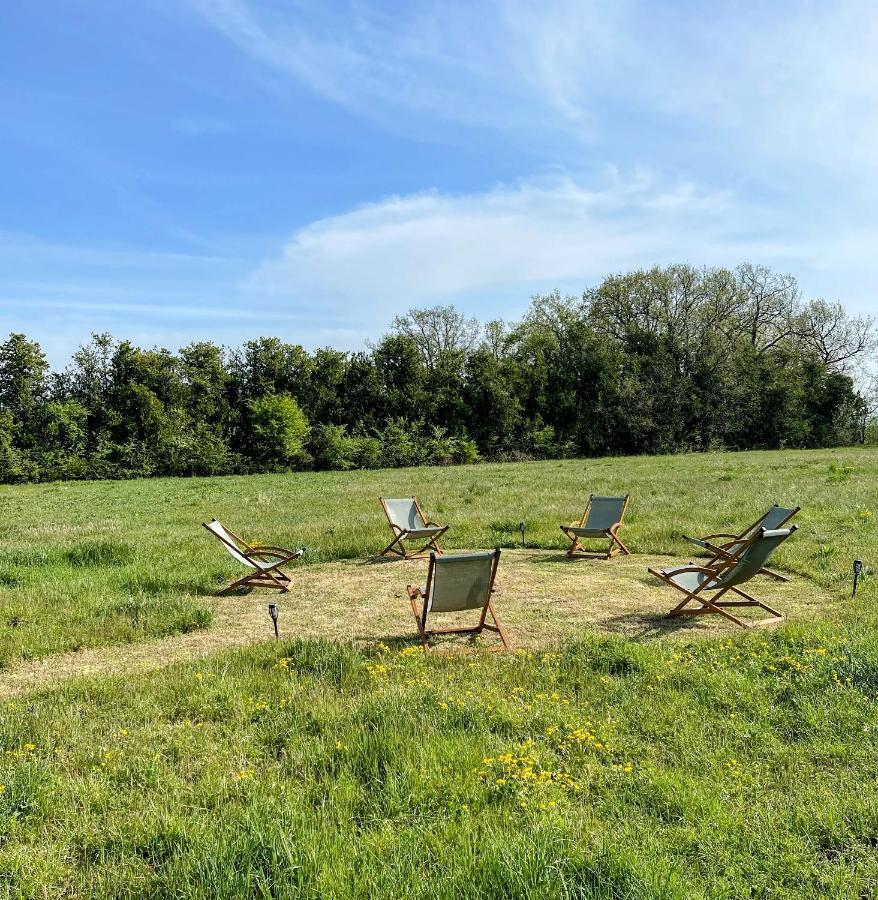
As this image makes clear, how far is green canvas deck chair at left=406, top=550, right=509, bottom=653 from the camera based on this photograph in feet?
18.0

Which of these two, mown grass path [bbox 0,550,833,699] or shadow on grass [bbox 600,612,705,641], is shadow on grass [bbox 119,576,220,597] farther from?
shadow on grass [bbox 600,612,705,641]

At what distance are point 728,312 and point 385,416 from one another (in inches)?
924

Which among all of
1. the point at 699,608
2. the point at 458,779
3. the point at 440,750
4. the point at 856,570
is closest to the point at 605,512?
the point at 699,608

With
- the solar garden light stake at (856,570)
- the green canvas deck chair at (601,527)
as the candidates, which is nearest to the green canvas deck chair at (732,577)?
the solar garden light stake at (856,570)

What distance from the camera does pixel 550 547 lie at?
10.2 metres

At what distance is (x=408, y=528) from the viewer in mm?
10070

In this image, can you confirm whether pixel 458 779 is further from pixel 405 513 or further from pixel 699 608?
pixel 405 513

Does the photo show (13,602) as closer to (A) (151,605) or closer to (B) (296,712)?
(A) (151,605)

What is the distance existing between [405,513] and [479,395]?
23.2 metres

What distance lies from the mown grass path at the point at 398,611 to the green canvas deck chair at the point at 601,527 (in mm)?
394

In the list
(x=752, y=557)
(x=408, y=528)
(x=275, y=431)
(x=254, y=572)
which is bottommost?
(x=254, y=572)

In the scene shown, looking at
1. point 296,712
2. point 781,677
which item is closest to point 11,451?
point 296,712

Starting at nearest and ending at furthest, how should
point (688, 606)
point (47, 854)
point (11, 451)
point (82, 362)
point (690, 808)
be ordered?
point (47, 854), point (690, 808), point (688, 606), point (11, 451), point (82, 362)

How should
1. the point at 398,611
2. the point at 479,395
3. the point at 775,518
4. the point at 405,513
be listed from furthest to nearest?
the point at 479,395 < the point at 405,513 < the point at 775,518 < the point at 398,611
